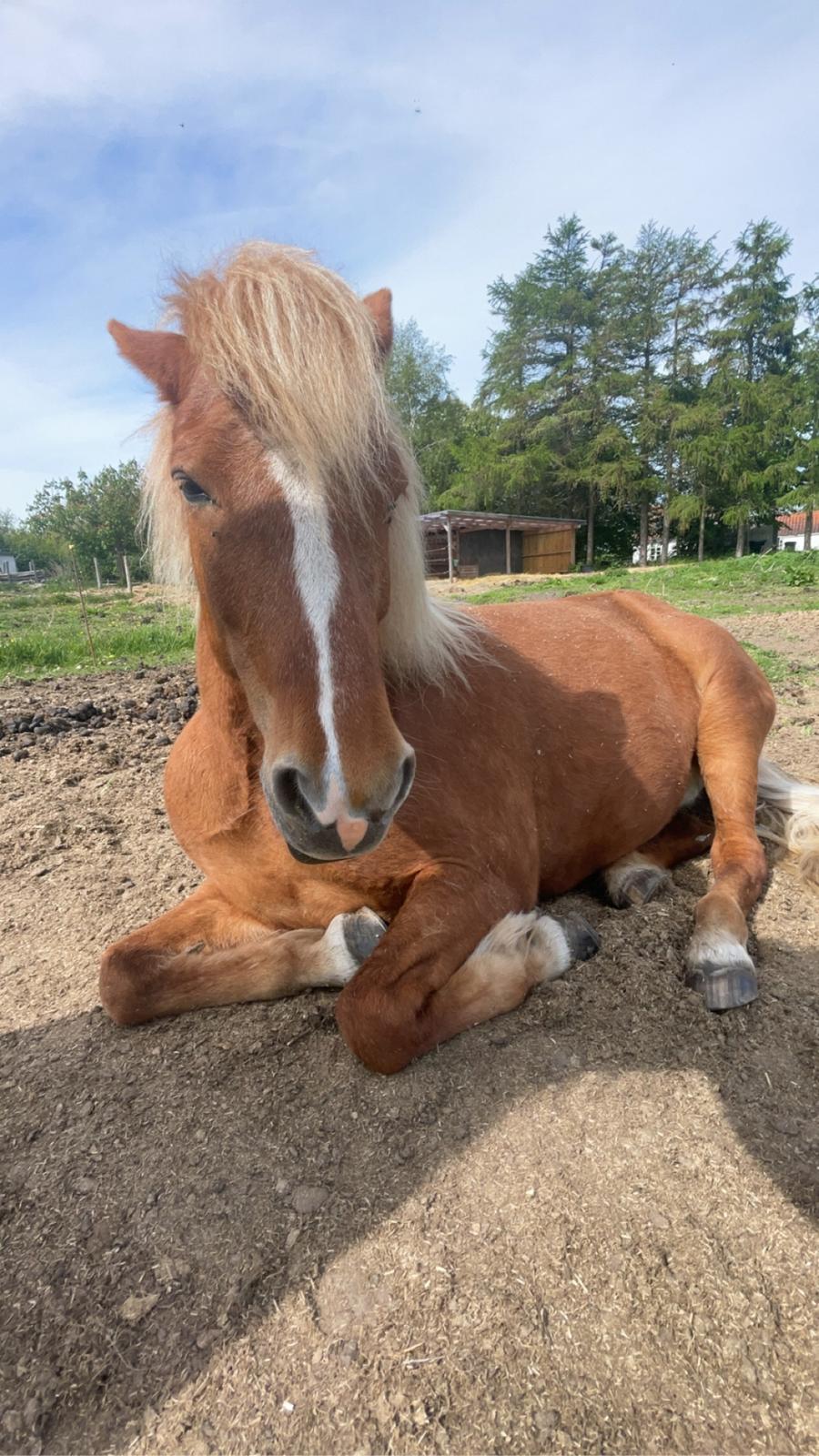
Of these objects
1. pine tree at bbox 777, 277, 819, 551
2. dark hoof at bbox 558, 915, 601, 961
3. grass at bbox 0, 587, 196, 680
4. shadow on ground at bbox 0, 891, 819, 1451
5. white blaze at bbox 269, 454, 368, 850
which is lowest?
shadow on ground at bbox 0, 891, 819, 1451

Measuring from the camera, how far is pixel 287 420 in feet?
6.26

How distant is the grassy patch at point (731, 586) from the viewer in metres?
14.4

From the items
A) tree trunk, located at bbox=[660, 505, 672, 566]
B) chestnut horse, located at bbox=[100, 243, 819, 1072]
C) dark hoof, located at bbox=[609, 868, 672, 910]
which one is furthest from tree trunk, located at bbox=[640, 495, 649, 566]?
dark hoof, located at bbox=[609, 868, 672, 910]

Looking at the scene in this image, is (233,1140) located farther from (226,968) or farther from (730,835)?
(730,835)

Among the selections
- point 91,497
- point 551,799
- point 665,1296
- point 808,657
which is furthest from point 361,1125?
point 91,497

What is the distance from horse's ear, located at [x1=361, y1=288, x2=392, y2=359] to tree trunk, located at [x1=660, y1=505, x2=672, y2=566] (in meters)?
41.6

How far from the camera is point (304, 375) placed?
196 centimetres

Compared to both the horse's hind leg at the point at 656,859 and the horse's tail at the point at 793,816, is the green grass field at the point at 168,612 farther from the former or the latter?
the horse's tail at the point at 793,816

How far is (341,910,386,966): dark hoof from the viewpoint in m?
2.48

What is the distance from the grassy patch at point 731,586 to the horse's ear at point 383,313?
35.0 ft

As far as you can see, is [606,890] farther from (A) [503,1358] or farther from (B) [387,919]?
(A) [503,1358]

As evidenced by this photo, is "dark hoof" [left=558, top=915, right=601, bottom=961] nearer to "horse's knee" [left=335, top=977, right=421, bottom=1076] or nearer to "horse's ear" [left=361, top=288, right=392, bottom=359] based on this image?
"horse's knee" [left=335, top=977, right=421, bottom=1076]

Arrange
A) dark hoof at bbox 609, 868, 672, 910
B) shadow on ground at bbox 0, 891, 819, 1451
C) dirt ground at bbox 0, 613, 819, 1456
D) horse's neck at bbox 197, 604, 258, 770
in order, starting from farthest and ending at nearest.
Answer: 1. dark hoof at bbox 609, 868, 672, 910
2. horse's neck at bbox 197, 604, 258, 770
3. shadow on ground at bbox 0, 891, 819, 1451
4. dirt ground at bbox 0, 613, 819, 1456

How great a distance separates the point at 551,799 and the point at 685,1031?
3.55 ft
